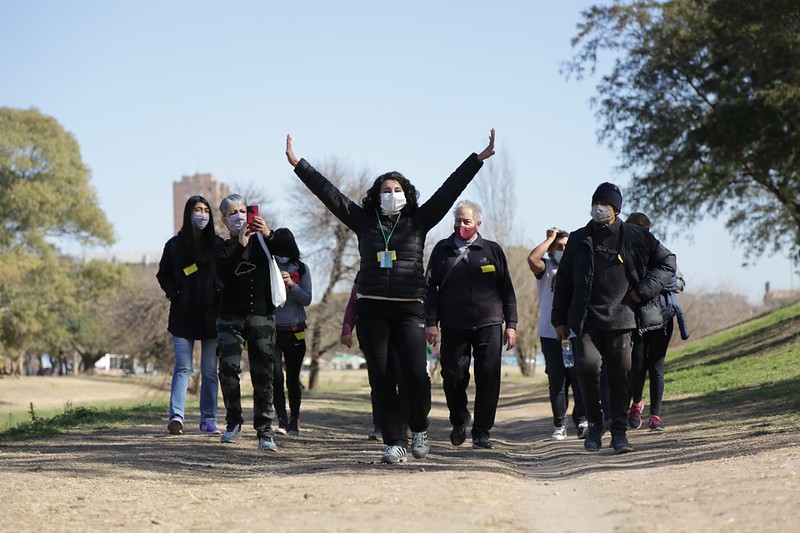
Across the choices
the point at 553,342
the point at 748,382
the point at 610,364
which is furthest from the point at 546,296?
the point at 748,382

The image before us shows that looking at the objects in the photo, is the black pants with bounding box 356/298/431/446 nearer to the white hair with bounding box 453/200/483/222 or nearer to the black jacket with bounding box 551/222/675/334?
the black jacket with bounding box 551/222/675/334

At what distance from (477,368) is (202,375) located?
275 cm

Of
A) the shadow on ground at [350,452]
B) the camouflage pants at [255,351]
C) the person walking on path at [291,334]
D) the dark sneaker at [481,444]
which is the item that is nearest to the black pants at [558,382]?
the shadow on ground at [350,452]

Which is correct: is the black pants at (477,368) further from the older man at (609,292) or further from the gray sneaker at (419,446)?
the gray sneaker at (419,446)

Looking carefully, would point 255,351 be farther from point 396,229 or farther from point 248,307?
point 396,229

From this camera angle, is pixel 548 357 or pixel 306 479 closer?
pixel 306 479

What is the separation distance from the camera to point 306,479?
26.1ft

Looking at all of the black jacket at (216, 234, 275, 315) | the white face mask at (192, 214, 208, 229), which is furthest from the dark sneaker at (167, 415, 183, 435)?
the white face mask at (192, 214, 208, 229)

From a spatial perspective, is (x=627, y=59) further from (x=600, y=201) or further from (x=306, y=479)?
(x=306, y=479)

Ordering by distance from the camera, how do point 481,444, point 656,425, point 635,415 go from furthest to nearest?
point 635,415 < point 656,425 < point 481,444

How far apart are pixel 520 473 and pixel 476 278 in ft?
7.79

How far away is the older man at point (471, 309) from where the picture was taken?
34.7 ft

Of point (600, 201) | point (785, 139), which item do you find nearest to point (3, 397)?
point (785, 139)

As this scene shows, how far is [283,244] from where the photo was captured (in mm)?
10172
